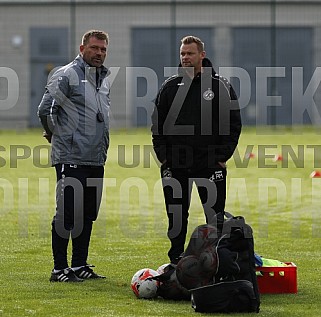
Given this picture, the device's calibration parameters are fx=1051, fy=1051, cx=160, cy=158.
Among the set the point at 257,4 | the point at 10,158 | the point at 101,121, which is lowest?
the point at 10,158

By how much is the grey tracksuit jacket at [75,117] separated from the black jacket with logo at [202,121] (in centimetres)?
55

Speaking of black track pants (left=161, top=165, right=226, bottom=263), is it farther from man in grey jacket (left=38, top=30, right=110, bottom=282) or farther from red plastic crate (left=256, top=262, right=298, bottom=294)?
red plastic crate (left=256, top=262, right=298, bottom=294)

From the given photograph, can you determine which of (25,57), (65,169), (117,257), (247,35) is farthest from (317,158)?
(25,57)

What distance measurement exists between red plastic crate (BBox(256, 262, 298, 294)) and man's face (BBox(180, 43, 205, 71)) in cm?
178

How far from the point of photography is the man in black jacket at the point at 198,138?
8.54 meters

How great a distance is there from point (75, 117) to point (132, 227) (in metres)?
3.93

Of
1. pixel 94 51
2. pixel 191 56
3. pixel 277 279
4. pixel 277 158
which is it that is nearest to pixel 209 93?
pixel 191 56

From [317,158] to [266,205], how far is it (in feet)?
26.8

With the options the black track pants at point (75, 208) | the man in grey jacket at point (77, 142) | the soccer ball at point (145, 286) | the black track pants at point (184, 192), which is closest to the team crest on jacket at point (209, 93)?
the black track pants at point (184, 192)

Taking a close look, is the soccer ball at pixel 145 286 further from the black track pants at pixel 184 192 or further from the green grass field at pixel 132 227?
the black track pants at pixel 184 192

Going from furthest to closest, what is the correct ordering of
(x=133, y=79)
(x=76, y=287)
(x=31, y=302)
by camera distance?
(x=133, y=79), (x=76, y=287), (x=31, y=302)

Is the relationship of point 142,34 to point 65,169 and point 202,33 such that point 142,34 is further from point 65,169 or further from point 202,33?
point 65,169

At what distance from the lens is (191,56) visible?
8.48m

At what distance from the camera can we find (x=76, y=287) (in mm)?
8156
